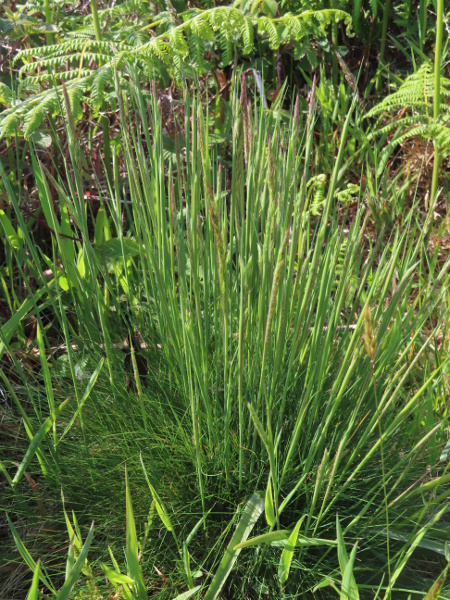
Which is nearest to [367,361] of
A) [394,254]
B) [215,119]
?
[394,254]

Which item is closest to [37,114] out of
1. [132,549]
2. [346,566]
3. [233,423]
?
[233,423]

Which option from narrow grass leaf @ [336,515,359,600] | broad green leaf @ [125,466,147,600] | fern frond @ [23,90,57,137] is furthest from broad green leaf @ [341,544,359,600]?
fern frond @ [23,90,57,137]

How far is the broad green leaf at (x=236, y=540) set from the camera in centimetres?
89

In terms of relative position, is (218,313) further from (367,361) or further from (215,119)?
(215,119)

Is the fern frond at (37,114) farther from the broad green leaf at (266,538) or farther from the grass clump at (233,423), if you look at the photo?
the broad green leaf at (266,538)

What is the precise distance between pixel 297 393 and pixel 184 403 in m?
0.20

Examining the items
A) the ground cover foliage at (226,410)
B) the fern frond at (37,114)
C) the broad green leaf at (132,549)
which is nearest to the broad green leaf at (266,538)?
the ground cover foliage at (226,410)

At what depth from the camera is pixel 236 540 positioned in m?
0.92

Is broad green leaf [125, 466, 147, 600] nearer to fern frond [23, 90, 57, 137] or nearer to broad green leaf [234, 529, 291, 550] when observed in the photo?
broad green leaf [234, 529, 291, 550]

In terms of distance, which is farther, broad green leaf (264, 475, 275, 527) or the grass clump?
the grass clump

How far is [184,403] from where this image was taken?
114 cm

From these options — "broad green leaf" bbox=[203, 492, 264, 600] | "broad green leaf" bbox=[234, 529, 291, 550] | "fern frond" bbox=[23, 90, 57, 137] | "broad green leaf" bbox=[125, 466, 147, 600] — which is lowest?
"broad green leaf" bbox=[203, 492, 264, 600]

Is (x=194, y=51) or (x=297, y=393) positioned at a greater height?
(x=194, y=51)

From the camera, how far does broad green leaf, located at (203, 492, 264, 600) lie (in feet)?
2.91
